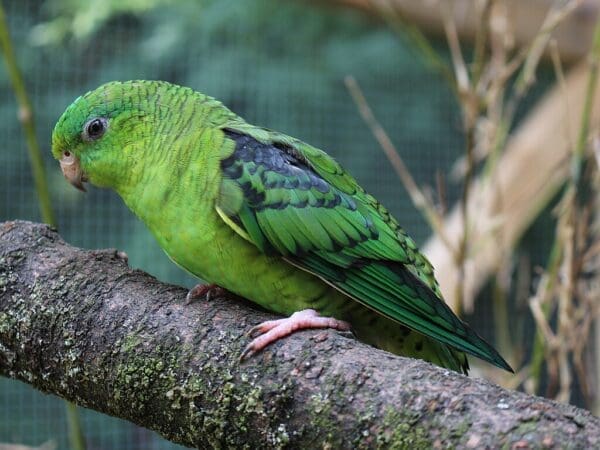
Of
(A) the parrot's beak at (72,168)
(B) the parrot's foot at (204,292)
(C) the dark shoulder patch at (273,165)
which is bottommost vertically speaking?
(B) the parrot's foot at (204,292)

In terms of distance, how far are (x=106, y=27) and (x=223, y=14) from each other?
0.61 m

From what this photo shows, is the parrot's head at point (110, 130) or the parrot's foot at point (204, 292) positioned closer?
the parrot's foot at point (204, 292)

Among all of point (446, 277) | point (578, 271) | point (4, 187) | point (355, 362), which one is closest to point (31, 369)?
point (355, 362)

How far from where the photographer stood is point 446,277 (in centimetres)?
311

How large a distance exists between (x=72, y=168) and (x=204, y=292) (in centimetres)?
58

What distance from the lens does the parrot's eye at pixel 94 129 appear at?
195 centimetres

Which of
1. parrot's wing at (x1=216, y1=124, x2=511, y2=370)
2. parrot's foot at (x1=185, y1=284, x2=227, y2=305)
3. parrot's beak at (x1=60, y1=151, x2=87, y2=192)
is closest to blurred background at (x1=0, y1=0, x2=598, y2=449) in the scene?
parrot's beak at (x1=60, y1=151, x2=87, y2=192)

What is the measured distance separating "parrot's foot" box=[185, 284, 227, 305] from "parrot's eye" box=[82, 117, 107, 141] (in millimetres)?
506

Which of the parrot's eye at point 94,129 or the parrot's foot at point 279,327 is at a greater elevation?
the parrot's eye at point 94,129

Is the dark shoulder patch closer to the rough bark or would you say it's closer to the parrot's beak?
the rough bark

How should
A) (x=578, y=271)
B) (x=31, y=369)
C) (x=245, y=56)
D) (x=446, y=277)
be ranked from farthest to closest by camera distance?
(x=245, y=56) < (x=446, y=277) < (x=578, y=271) < (x=31, y=369)

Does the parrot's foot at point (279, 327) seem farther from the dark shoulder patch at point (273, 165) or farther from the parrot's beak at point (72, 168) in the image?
the parrot's beak at point (72, 168)

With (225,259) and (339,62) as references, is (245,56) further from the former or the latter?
(225,259)

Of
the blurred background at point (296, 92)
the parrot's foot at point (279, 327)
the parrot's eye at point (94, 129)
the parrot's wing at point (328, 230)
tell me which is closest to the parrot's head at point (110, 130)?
the parrot's eye at point (94, 129)
